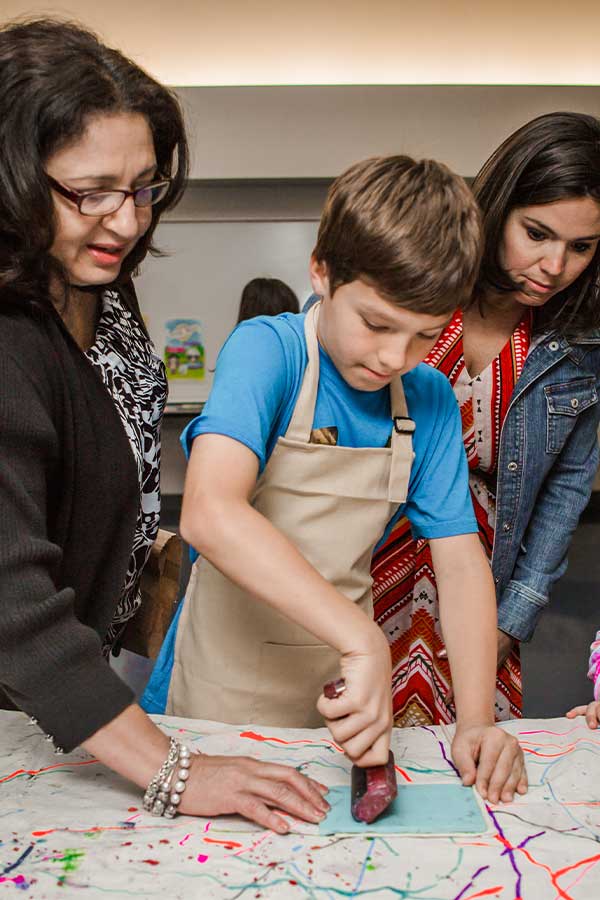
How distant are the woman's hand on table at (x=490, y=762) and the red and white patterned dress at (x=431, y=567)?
1.25ft

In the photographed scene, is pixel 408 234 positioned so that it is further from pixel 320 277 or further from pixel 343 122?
pixel 343 122

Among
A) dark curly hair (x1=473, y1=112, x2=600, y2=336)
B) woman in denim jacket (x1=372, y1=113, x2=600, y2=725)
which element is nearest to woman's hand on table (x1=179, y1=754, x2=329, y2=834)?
woman in denim jacket (x1=372, y1=113, x2=600, y2=725)

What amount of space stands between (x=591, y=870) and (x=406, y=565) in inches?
25.0

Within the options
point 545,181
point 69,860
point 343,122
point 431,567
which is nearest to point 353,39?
point 343,122

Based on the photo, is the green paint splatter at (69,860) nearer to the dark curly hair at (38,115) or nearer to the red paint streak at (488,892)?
the red paint streak at (488,892)

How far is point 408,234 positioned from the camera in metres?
0.83

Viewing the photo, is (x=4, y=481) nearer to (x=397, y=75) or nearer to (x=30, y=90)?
(x=30, y=90)

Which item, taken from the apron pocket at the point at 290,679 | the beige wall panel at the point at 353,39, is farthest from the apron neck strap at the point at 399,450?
the beige wall panel at the point at 353,39

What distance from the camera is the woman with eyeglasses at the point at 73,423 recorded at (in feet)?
2.53

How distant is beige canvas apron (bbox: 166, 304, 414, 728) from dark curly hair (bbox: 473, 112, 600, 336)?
350 mm

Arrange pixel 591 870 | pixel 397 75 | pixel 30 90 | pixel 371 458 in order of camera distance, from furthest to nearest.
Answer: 1. pixel 397 75
2. pixel 371 458
3. pixel 30 90
4. pixel 591 870

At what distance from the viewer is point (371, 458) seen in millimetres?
1003

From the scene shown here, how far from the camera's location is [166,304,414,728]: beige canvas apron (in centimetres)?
98

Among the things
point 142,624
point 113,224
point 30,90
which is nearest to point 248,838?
point 142,624
